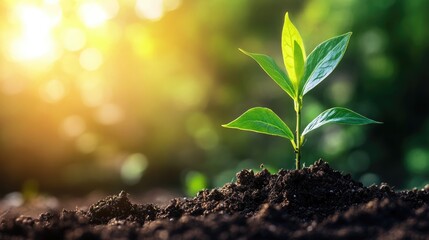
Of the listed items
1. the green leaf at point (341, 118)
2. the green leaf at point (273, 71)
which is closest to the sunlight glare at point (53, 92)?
the green leaf at point (273, 71)

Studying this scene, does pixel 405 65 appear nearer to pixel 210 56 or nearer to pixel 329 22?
pixel 329 22

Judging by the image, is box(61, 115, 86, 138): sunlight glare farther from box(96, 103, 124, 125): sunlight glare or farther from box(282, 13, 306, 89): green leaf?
box(282, 13, 306, 89): green leaf

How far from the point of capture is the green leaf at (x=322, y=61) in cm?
240

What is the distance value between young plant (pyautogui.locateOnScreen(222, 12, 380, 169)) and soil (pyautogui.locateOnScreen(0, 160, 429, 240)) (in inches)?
6.1

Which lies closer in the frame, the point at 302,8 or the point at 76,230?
the point at 76,230

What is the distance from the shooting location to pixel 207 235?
5.72ft

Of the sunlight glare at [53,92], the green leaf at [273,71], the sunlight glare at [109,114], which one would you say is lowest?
the green leaf at [273,71]

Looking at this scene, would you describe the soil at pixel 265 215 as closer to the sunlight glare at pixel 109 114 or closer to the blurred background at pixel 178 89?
the blurred background at pixel 178 89

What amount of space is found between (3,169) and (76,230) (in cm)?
605

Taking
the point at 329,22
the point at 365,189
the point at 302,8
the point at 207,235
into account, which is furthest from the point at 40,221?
the point at 302,8

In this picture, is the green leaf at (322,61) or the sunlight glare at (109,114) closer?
the green leaf at (322,61)

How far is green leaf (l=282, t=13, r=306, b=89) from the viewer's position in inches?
95.2

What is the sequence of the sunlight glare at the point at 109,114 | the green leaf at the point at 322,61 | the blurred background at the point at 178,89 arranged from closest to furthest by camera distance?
the green leaf at the point at 322,61 < the blurred background at the point at 178,89 < the sunlight glare at the point at 109,114

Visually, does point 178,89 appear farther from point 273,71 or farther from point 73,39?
point 273,71
